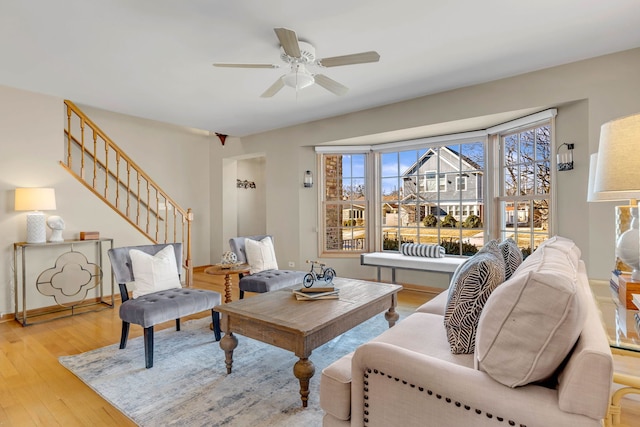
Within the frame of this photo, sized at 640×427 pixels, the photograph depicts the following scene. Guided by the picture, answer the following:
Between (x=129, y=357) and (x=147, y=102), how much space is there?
3172 millimetres

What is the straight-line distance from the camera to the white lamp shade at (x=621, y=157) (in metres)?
1.24

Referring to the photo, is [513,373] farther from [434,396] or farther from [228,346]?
[228,346]

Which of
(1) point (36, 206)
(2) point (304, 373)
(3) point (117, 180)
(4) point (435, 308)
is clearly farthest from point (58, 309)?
(4) point (435, 308)

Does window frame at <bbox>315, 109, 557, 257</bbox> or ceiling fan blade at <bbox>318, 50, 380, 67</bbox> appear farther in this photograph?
window frame at <bbox>315, 109, 557, 257</bbox>

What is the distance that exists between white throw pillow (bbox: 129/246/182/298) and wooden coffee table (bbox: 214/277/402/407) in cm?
88

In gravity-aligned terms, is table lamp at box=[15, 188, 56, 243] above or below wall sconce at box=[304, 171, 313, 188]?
below

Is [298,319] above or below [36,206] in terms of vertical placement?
below

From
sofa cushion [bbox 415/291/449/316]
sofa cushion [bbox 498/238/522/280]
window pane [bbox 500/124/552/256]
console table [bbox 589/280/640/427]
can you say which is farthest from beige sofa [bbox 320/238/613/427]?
window pane [bbox 500/124/552/256]

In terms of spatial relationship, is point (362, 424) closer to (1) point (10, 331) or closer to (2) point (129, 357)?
(2) point (129, 357)

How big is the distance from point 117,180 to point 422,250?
4.49 m

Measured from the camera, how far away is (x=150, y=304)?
2623mm

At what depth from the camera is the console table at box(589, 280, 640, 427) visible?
1261 millimetres

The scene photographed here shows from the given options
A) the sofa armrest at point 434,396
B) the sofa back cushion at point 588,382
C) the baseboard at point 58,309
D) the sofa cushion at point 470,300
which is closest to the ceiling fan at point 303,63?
the sofa cushion at point 470,300

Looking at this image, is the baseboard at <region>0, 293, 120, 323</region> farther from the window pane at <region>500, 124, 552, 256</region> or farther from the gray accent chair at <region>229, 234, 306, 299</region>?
the window pane at <region>500, 124, 552, 256</region>
